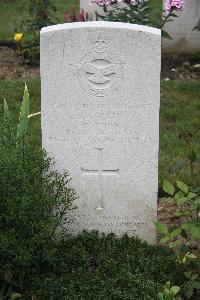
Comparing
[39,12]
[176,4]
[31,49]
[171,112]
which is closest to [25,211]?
[171,112]

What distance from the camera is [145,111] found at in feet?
13.1

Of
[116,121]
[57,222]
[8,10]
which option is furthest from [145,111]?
[8,10]

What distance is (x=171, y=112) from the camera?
22.4 ft

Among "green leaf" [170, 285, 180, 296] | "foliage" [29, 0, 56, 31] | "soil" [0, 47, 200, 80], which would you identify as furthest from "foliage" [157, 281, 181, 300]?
"foliage" [29, 0, 56, 31]

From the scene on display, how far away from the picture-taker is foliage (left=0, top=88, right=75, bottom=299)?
3.66 meters

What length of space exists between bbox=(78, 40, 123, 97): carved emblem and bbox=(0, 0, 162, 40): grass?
5875 millimetres

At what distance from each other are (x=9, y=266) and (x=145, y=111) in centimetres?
111

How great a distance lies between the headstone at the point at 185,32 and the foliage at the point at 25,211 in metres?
4.82

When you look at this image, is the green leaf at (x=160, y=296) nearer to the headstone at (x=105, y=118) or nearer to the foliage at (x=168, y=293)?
the foliage at (x=168, y=293)

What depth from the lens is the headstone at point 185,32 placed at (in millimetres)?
8438

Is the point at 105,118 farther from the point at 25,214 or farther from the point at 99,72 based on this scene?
the point at 25,214

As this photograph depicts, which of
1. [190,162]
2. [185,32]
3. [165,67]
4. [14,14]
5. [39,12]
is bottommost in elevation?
[190,162]

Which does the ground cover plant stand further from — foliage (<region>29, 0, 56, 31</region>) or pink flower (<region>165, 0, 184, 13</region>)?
foliage (<region>29, 0, 56, 31</region>)

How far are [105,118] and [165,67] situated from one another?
4367 mm
